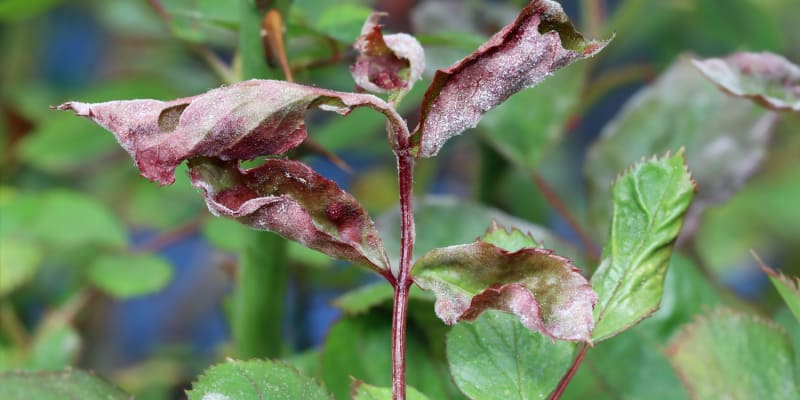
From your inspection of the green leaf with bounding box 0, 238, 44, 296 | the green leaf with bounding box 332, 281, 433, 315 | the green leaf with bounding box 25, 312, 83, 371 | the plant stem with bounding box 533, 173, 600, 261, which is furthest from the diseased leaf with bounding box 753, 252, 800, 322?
the green leaf with bounding box 0, 238, 44, 296

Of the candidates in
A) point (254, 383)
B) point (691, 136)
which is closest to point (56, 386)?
point (254, 383)

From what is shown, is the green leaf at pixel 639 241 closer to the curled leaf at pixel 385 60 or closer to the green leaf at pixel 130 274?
the curled leaf at pixel 385 60

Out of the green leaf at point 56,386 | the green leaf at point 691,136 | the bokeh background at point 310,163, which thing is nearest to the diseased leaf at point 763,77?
the bokeh background at point 310,163

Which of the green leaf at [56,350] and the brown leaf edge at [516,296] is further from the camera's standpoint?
the green leaf at [56,350]

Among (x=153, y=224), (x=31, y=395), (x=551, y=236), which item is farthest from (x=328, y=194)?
(x=153, y=224)

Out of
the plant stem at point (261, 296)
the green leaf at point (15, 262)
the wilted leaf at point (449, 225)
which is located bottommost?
the green leaf at point (15, 262)

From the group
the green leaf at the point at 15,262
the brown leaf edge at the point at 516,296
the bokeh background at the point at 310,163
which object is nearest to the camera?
the brown leaf edge at the point at 516,296

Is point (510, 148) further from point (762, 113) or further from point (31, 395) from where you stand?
point (31, 395)
